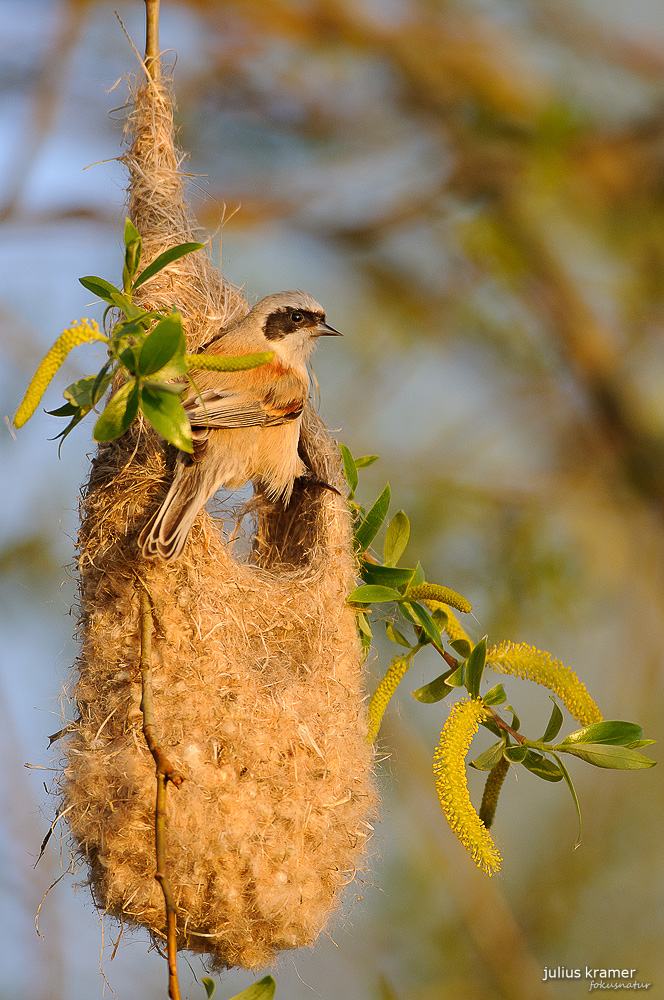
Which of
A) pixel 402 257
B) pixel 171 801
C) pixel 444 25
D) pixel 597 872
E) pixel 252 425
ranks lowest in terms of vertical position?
pixel 597 872

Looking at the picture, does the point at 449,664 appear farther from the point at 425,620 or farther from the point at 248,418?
the point at 248,418

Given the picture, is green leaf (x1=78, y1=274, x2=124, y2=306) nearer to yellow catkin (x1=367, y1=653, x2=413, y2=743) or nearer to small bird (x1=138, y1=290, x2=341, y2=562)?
small bird (x1=138, y1=290, x2=341, y2=562)

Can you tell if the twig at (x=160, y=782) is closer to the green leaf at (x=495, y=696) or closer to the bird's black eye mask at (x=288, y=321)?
the green leaf at (x=495, y=696)

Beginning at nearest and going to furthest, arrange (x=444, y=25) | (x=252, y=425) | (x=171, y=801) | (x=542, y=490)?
(x=171, y=801), (x=252, y=425), (x=542, y=490), (x=444, y=25)

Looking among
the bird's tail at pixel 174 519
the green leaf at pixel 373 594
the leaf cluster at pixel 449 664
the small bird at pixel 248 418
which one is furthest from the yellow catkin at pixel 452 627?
the bird's tail at pixel 174 519

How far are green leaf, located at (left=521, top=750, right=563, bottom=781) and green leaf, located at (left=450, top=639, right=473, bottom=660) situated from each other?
26 cm

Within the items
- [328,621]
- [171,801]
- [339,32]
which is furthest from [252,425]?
[339,32]

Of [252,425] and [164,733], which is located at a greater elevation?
[252,425]

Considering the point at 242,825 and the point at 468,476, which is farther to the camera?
the point at 468,476

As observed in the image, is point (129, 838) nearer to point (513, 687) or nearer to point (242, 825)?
point (242, 825)

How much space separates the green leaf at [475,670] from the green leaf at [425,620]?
0.35 ft

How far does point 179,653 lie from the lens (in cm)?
171

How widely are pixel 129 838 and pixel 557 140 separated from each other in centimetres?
401

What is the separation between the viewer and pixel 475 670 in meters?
1.76
